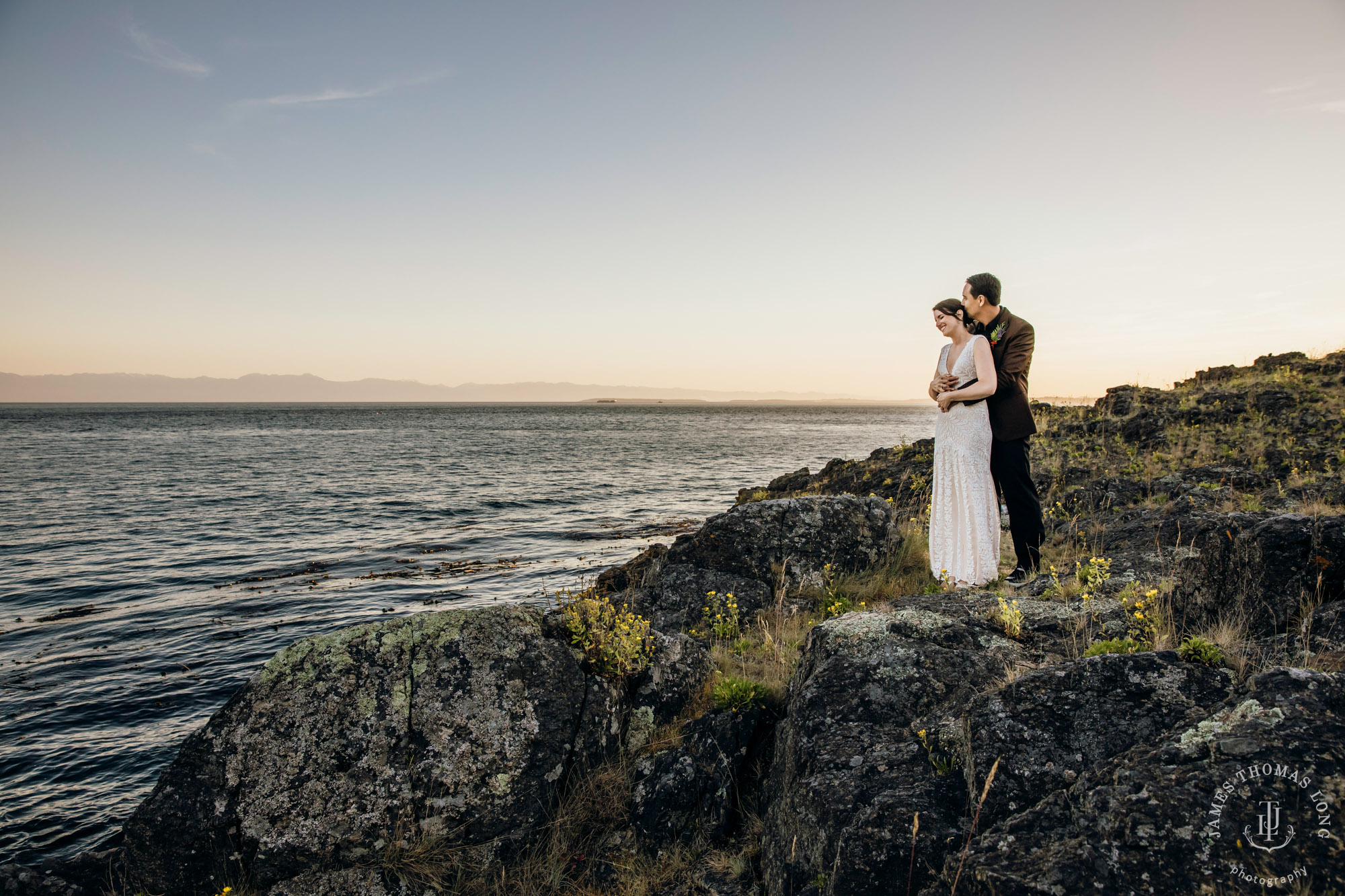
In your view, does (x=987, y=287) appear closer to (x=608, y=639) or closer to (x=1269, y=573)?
(x=1269, y=573)

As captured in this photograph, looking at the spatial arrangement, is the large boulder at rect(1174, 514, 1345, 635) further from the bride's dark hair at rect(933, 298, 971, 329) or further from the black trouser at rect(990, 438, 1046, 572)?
the bride's dark hair at rect(933, 298, 971, 329)

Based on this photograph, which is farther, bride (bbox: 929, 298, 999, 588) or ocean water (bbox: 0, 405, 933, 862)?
ocean water (bbox: 0, 405, 933, 862)

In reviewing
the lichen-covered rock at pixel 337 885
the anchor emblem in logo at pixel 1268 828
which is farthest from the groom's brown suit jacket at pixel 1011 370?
the lichen-covered rock at pixel 337 885

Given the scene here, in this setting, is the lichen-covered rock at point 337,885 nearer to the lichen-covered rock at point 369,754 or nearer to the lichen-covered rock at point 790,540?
the lichen-covered rock at point 369,754

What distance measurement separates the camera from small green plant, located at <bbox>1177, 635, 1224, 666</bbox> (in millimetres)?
3334

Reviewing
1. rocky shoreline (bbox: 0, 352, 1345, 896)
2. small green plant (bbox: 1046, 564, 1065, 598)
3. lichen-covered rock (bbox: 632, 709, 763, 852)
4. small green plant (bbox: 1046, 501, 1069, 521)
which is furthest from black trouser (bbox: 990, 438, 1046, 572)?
small green plant (bbox: 1046, 501, 1069, 521)

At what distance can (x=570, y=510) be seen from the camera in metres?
26.7

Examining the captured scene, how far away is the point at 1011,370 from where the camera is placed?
23.2 ft

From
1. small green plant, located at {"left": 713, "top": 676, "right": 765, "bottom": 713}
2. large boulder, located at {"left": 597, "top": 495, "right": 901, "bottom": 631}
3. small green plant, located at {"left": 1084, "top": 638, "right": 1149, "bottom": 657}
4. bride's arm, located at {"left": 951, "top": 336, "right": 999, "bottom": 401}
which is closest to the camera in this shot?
small green plant, located at {"left": 1084, "top": 638, "right": 1149, "bottom": 657}

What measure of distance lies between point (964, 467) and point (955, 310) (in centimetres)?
183

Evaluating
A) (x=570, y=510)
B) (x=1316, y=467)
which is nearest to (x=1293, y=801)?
(x=1316, y=467)

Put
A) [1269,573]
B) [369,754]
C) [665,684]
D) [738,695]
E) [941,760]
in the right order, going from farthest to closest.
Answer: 1. [665,684]
2. [738,695]
3. [369,754]
4. [1269,573]
5. [941,760]

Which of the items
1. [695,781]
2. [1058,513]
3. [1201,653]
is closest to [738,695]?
[695,781]

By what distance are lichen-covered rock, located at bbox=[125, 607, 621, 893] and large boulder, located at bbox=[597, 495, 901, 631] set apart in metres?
3.75
